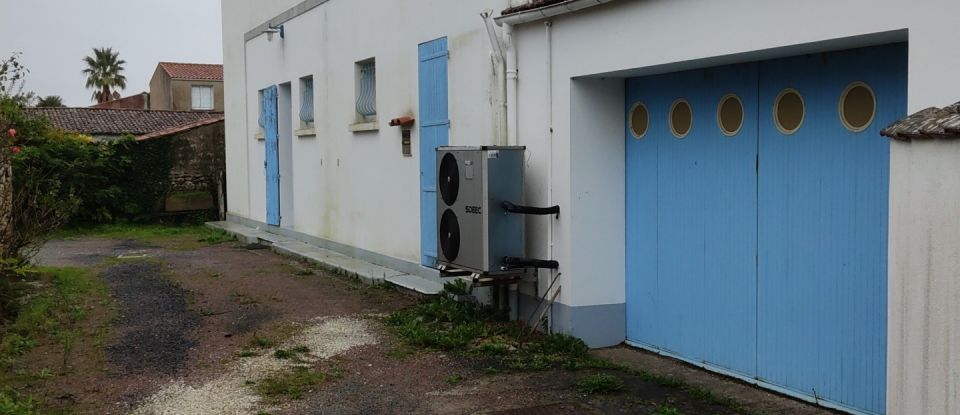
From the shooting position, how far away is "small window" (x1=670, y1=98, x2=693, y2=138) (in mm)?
7410

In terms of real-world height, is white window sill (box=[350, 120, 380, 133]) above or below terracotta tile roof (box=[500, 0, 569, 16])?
below

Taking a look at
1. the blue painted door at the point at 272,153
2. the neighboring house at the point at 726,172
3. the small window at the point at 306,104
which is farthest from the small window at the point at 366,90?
the blue painted door at the point at 272,153

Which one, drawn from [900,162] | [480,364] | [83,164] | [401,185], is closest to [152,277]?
[401,185]

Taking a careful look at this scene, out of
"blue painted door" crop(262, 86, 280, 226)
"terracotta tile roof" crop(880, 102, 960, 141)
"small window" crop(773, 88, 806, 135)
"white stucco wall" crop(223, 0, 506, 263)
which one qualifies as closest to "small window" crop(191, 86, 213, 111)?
"white stucco wall" crop(223, 0, 506, 263)

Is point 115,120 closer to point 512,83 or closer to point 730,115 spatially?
point 512,83

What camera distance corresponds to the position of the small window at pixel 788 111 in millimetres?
6340

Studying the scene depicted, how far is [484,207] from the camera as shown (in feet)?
26.7

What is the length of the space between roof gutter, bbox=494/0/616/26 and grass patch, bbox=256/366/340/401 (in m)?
3.44

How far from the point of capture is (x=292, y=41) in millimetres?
15352

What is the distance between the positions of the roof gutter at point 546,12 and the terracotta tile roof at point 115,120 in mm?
26655

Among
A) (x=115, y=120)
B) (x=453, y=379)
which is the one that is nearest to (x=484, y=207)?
(x=453, y=379)

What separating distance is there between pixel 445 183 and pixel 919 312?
16.9 ft

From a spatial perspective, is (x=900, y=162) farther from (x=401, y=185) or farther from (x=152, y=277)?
(x=152, y=277)

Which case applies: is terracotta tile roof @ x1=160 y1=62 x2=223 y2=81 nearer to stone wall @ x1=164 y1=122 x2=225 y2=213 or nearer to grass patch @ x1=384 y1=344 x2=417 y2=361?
stone wall @ x1=164 y1=122 x2=225 y2=213
